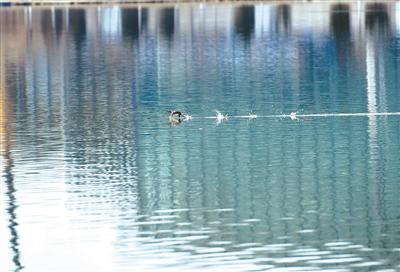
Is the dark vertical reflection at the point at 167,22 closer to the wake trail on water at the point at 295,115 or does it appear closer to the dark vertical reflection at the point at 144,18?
the dark vertical reflection at the point at 144,18

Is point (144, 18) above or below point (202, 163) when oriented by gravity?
above

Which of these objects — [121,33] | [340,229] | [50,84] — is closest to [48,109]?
[50,84]

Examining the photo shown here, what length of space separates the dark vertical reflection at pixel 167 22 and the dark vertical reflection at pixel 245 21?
14.5 ft

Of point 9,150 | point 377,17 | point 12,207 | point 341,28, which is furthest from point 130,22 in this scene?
point 12,207

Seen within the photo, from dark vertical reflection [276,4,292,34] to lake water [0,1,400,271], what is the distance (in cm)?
2696

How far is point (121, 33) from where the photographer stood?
95312mm

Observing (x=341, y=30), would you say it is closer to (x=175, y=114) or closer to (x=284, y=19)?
(x=284, y=19)

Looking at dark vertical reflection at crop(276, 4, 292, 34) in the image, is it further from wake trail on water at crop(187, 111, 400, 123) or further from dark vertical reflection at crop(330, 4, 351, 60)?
wake trail on water at crop(187, 111, 400, 123)

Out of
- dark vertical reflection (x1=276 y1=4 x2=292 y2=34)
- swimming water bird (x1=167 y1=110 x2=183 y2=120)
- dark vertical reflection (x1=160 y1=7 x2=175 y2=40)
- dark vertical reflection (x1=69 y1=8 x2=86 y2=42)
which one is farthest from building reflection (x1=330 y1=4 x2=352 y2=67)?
swimming water bird (x1=167 y1=110 x2=183 y2=120)

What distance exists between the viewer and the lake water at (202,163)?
2230 cm

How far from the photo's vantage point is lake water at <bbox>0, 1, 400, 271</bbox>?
2230cm

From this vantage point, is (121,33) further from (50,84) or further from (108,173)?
(108,173)

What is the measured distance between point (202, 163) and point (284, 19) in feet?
260

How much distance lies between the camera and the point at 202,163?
31250mm
